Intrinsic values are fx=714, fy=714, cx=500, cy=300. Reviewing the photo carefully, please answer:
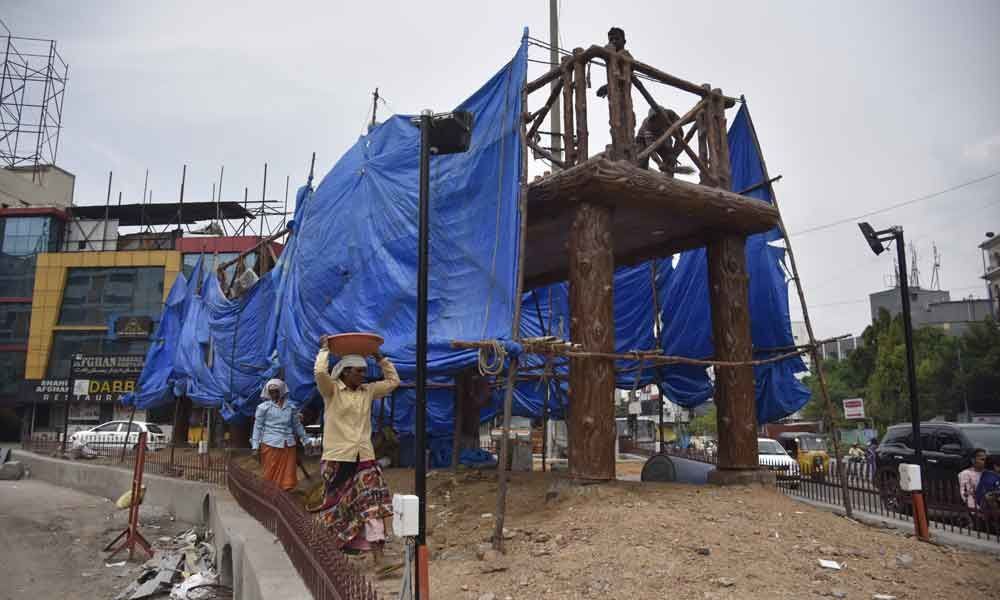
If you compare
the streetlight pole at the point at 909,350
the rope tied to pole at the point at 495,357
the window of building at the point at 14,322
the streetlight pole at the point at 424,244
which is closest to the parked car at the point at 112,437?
the rope tied to pole at the point at 495,357

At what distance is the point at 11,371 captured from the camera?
3928 centimetres

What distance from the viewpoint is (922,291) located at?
206 feet

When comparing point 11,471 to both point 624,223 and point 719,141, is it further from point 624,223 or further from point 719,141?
point 719,141

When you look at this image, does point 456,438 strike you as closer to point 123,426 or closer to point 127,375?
point 123,426

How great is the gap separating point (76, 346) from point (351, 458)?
3944 centimetres

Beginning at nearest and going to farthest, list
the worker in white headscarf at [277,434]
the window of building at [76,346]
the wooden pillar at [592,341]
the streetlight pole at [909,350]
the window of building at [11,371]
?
the wooden pillar at [592,341] < the worker in white headscarf at [277,434] < the streetlight pole at [909,350] < the window of building at [76,346] < the window of building at [11,371]

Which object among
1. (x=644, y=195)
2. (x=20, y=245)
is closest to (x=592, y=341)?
(x=644, y=195)

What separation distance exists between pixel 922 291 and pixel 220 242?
189ft

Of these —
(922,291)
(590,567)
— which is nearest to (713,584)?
(590,567)

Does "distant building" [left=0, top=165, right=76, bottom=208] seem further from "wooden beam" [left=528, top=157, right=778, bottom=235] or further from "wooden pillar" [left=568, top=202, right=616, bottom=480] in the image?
"wooden pillar" [left=568, top=202, right=616, bottom=480]

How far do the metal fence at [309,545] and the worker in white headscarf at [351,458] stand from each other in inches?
9.6

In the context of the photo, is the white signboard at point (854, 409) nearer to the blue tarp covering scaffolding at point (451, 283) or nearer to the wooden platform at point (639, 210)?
the blue tarp covering scaffolding at point (451, 283)

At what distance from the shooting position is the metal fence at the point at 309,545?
12.7ft

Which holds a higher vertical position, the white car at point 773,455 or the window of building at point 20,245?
the window of building at point 20,245
